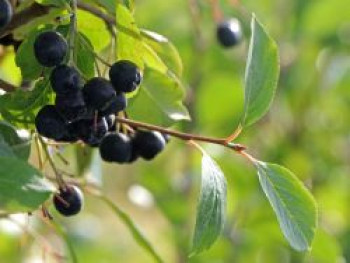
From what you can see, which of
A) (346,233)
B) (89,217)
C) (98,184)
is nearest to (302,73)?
(346,233)

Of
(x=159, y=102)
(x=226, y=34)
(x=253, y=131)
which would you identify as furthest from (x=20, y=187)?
(x=253, y=131)

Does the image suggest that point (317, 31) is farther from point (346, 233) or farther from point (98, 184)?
point (98, 184)

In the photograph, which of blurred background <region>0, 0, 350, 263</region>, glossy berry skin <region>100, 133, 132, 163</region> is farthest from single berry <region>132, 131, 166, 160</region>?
blurred background <region>0, 0, 350, 263</region>

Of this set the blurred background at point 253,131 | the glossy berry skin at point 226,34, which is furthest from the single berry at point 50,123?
the blurred background at point 253,131

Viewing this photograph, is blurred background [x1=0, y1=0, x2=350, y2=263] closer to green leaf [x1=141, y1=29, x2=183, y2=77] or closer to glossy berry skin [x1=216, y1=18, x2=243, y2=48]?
glossy berry skin [x1=216, y1=18, x2=243, y2=48]

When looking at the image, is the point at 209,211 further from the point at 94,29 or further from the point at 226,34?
the point at 226,34

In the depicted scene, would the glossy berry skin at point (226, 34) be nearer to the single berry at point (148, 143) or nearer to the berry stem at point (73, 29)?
the single berry at point (148, 143)
